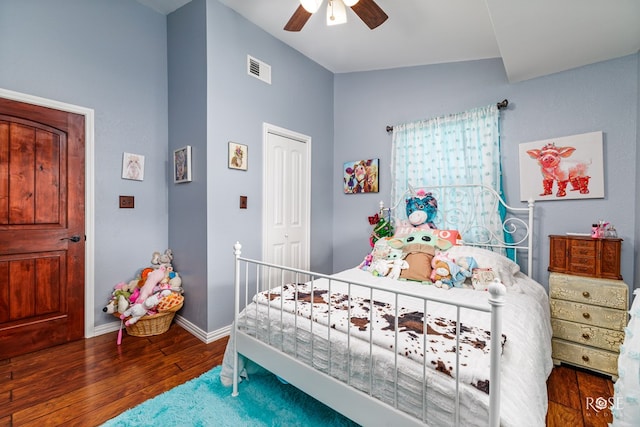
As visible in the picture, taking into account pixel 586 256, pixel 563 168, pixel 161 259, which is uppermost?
pixel 563 168

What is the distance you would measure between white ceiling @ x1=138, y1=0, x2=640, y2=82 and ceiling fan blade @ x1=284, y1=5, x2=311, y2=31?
45 cm

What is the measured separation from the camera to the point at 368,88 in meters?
3.51

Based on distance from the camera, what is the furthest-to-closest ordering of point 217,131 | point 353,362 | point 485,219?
point 485,219 → point 217,131 → point 353,362

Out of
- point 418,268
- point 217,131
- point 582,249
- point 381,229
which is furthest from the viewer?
point 381,229

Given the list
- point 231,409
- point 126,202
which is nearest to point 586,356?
point 231,409

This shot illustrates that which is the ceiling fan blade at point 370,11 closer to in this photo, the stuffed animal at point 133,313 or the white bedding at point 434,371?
the white bedding at point 434,371

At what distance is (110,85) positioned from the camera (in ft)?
8.71

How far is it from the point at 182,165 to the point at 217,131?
0.53m

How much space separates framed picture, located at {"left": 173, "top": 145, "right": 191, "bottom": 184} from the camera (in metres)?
2.68

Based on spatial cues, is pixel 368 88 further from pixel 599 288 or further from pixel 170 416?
pixel 170 416

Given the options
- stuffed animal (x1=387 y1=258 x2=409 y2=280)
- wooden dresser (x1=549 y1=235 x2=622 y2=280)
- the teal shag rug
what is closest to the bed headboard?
wooden dresser (x1=549 y1=235 x2=622 y2=280)

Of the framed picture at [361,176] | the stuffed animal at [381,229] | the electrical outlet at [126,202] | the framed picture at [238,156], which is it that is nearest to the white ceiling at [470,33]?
the framed picture at [361,176]

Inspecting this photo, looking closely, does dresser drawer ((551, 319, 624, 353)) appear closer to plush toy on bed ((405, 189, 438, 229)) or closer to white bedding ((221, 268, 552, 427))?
white bedding ((221, 268, 552, 427))

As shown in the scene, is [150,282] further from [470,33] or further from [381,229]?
[470,33]
